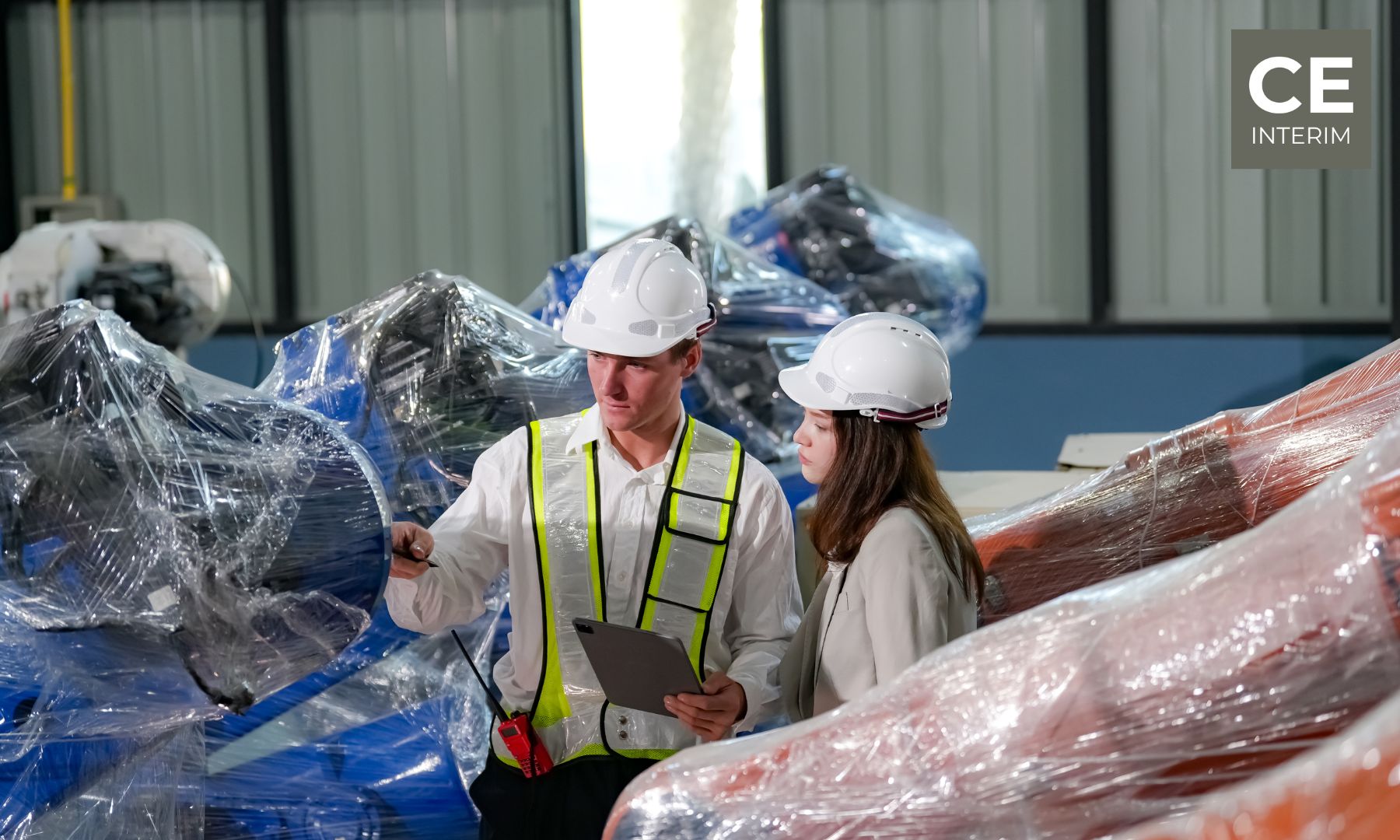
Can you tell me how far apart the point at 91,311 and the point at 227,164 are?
6.30m

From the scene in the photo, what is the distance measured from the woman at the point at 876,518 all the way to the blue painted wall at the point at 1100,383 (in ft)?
15.3

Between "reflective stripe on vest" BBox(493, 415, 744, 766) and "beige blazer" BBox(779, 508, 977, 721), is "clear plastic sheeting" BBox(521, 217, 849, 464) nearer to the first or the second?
"reflective stripe on vest" BBox(493, 415, 744, 766)

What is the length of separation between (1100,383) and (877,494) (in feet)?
17.5

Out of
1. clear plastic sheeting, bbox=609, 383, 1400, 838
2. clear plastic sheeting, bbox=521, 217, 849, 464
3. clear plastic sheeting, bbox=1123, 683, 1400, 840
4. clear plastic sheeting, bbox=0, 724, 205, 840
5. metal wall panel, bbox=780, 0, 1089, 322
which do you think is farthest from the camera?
metal wall panel, bbox=780, 0, 1089, 322

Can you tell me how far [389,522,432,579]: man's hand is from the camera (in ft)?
7.51

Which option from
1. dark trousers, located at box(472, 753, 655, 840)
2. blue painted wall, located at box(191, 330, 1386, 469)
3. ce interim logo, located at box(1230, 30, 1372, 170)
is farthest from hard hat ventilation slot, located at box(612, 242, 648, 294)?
ce interim logo, located at box(1230, 30, 1372, 170)

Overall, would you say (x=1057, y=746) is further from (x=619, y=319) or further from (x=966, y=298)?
(x=966, y=298)

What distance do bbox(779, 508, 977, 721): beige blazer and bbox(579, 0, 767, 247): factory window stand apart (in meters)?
5.73

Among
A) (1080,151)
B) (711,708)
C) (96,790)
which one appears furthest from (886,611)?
(1080,151)

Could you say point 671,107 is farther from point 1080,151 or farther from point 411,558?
point 411,558

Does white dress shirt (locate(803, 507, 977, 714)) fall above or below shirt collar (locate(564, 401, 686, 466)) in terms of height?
below

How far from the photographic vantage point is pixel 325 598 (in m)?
2.10

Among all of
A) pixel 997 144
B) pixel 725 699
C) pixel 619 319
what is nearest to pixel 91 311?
pixel 619 319

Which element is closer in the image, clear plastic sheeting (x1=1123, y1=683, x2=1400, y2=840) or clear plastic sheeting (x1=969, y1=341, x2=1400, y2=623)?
clear plastic sheeting (x1=1123, y1=683, x2=1400, y2=840)
